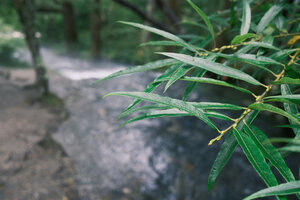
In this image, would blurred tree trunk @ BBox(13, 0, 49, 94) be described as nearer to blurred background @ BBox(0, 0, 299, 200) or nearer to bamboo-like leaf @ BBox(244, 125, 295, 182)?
blurred background @ BBox(0, 0, 299, 200)

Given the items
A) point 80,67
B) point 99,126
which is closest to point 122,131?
point 99,126

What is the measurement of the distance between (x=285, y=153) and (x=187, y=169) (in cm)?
270

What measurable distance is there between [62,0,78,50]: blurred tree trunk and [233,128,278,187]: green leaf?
10620 millimetres

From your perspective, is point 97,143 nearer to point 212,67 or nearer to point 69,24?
point 212,67

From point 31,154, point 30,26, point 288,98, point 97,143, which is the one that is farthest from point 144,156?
point 288,98

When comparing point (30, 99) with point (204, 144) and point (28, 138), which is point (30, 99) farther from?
point (204, 144)

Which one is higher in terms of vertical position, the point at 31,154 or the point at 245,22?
the point at 245,22

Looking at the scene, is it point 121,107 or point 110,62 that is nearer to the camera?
point 121,107

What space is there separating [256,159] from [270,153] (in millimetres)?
52

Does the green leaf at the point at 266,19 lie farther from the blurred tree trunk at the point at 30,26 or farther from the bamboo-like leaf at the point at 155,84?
the blurred tree trunk at the point at 30,26

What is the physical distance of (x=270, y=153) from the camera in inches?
19.7

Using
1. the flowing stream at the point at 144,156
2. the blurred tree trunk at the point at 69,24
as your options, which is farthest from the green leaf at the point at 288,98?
the blurred tree trunk at the point at 69,24

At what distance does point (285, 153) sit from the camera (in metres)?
0.64

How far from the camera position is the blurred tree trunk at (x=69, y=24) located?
32.2 ft
